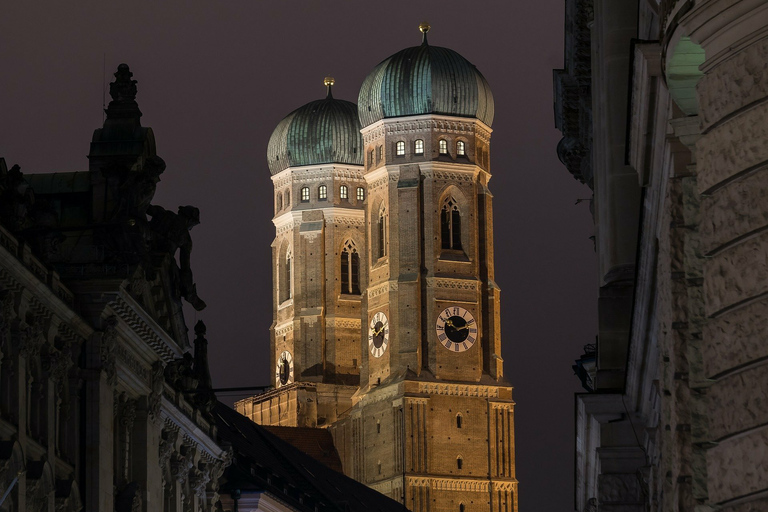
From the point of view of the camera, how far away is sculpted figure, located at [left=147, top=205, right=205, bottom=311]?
1823 inches

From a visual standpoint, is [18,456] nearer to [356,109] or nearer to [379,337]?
[379,337]

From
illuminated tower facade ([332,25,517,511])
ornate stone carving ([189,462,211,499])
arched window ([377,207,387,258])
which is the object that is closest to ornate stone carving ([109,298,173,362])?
ornate stone carving ([189,462,211,499])

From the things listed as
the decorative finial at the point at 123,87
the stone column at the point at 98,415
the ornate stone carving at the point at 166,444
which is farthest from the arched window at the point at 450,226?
the stone column at the point at 98,415

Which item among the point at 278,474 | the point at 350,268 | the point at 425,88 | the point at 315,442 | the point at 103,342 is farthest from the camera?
the point at 350,268

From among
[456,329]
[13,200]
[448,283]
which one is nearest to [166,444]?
[13,200]

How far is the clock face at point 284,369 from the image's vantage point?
514ft

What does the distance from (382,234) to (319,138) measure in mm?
15759

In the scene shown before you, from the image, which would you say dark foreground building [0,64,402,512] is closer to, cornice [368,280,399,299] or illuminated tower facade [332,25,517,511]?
illuminated tower facade [332,25,517,511]

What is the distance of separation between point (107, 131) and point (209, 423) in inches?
444

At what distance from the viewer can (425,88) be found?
153 m

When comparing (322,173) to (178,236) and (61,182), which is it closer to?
(178,236)

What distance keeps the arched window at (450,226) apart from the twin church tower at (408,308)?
0.31 feet

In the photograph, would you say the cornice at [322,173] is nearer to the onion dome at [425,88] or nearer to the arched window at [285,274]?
the arched window at [285,274]

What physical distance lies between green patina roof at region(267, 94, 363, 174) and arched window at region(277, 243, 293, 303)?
22.5 ft
